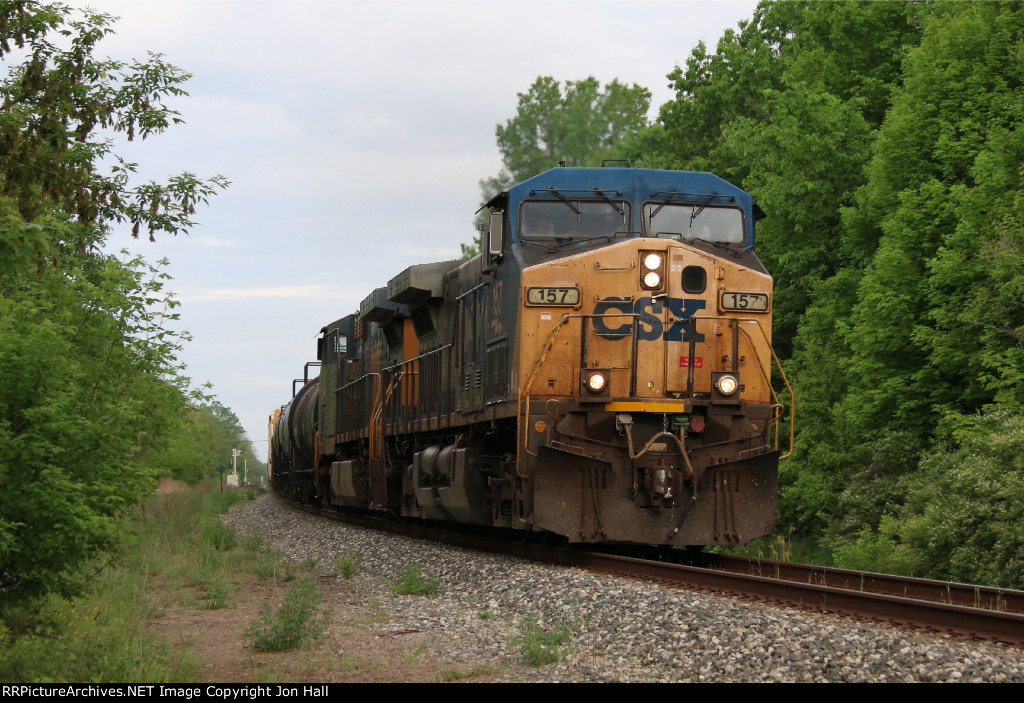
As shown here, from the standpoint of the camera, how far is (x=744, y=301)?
12.4 metres

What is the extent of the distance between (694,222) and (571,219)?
1.50m

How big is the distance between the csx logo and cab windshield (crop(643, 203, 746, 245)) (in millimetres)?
1053

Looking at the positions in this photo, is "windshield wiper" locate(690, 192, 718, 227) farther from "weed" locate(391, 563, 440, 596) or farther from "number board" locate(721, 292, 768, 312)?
"weed" locate(391, 563, 440, 596)

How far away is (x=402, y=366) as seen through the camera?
62.5ft

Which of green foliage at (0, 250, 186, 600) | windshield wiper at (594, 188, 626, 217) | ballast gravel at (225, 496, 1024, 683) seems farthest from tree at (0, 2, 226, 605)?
windshield wiper at (594, 188, 626, 217)

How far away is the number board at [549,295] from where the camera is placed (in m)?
12.2

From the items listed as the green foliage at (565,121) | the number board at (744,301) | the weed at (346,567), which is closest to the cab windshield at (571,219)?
the number board at (744,301)

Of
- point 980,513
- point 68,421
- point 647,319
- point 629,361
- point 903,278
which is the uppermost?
point 903,278

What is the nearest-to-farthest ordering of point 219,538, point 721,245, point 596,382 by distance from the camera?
1. point 596,382
2. point 721,245
3. point 219,538

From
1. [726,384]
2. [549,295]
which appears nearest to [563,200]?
[549,295]

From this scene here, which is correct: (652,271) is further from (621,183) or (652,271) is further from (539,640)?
(539,640)

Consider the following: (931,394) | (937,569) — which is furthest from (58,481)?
(931,394)

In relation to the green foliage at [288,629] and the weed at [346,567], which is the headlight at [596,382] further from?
the weed at [346,567]
